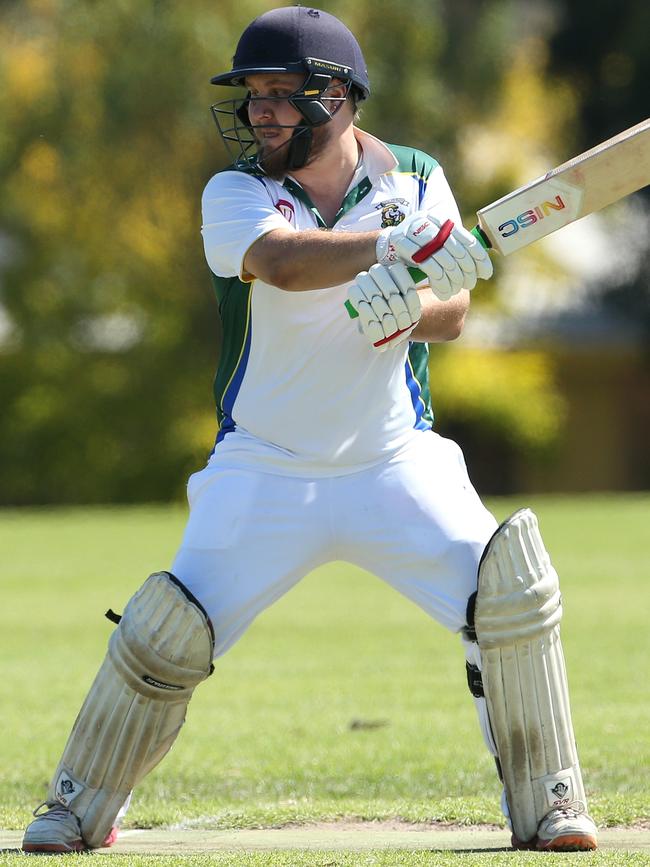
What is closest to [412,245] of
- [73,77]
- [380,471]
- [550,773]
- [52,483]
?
[380,471]

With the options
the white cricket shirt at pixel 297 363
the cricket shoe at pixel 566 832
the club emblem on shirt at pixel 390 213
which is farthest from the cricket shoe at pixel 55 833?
the club emblem on shirt at pixel 390 213

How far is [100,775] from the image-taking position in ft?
12.7

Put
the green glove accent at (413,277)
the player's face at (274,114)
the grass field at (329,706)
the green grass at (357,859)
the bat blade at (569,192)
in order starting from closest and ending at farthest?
the green grass at (357,859) → the green glove accent at (413,277) → the bat blade at (569,192) → the player's face at (274,114) → the grass field at (329,706)

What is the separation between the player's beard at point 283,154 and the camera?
3984 mm

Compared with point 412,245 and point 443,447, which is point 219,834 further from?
point 412,245

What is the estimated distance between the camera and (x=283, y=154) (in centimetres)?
399

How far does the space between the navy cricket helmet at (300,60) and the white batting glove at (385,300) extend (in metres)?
0.53

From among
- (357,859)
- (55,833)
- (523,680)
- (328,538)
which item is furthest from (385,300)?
(55,833)

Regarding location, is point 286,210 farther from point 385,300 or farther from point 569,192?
point 569,192

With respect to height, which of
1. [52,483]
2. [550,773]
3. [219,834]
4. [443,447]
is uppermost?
[443,447]

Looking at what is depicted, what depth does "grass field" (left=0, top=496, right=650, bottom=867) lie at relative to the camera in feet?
15.2

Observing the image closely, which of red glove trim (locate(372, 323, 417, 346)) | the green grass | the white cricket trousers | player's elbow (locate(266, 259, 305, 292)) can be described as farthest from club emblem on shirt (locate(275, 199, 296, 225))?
the green grass

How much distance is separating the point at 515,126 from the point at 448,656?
18.0 meters

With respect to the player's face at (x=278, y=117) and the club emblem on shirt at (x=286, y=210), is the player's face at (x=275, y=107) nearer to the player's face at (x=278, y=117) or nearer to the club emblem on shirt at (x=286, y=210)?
the player's face at (x=278, y=117)
